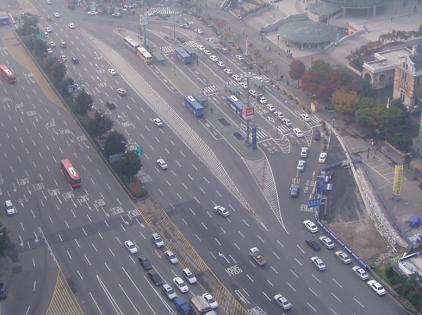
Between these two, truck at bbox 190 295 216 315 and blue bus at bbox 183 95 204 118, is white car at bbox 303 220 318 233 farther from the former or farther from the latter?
blue bus at bbox 183 95 204 118

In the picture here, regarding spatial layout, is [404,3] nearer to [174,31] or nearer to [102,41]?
[174,31]

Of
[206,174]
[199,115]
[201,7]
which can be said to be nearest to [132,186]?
[206,174]

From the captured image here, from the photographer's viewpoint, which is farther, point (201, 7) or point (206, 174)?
point (201, 7)

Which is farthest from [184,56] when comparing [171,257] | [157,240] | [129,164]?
[171,257]

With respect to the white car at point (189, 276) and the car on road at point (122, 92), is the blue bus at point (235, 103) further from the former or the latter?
the white car at point (189, 276)

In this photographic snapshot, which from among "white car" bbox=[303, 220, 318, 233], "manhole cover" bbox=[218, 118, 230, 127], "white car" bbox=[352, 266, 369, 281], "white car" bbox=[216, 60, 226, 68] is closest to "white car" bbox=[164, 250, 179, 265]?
"white car" bbox=[303, 220, 318, 233]

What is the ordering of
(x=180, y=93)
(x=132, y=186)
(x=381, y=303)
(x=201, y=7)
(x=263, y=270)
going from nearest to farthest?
Result: (x=381, y=303), (x=263, y=270), (x=132, y=186), (x=180, y=93), (x=201, y=7)

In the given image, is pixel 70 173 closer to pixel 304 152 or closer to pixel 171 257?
pixel 171 257
